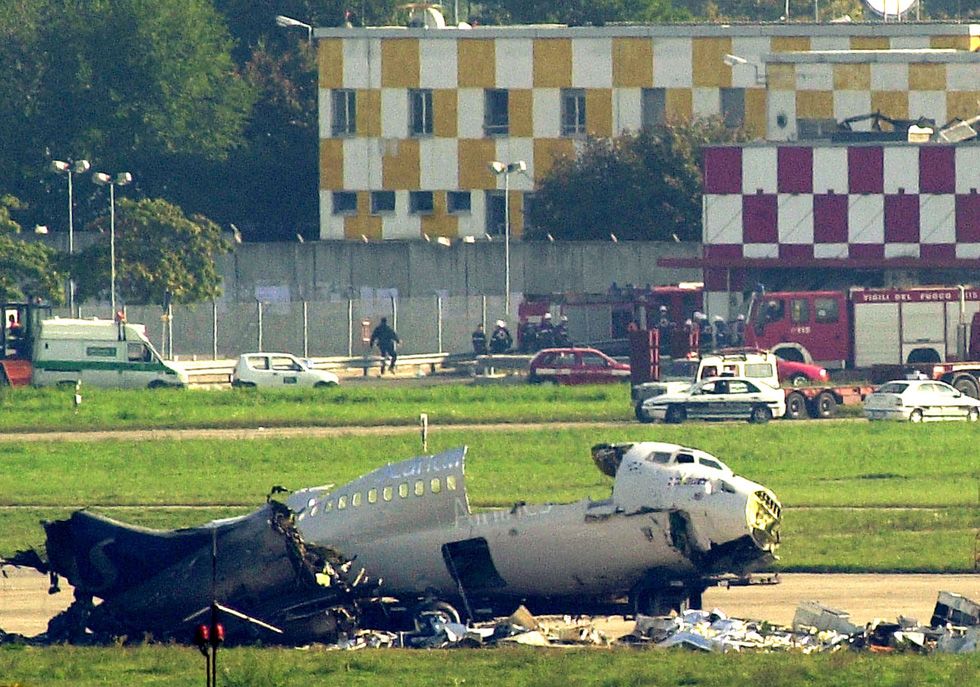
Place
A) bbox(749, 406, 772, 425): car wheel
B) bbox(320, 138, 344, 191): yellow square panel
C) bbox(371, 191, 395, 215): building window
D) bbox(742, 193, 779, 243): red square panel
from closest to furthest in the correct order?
1. bbox(749, 406, 772, 425): car wheel
2. bbox(742, 193, 779, 243): red square panel
3. bbox(320, 138, 344, 191): yellow square panel
4. bbox(371, 191, 395, 215): building window

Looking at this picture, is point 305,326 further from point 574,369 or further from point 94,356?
point 574,369

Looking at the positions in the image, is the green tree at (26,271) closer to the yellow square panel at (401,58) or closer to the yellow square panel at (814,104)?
the yellow square panel at (401,58)

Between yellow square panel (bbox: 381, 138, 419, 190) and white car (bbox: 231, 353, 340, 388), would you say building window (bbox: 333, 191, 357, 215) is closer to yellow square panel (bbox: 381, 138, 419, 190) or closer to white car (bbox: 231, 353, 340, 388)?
yellow square panel (bbox: 381, 138, 419, 190)

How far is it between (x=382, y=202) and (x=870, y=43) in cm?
2140

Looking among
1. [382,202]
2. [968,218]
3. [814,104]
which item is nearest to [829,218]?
[968,218]

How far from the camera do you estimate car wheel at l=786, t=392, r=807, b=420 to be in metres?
52.1

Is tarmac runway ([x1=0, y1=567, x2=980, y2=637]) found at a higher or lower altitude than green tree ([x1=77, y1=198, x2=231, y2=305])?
lower

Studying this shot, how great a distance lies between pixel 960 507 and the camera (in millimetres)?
37469

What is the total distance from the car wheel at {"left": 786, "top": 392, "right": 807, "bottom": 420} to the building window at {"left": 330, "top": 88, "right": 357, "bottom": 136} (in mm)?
40246

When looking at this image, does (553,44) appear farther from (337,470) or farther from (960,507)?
(960,507)

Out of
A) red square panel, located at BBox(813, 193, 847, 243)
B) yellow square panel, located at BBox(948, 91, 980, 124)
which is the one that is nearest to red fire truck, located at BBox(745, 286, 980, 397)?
red square panel, located at BBox(813, 193, 847, 243)

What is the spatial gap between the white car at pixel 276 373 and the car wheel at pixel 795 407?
1536cm

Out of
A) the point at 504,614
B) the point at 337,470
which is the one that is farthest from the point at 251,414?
the point at 504,614

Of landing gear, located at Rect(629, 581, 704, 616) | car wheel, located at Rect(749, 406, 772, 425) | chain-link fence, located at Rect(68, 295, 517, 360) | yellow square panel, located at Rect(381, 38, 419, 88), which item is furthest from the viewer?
yellow square panel, located at Rect(381, 38, 419, 88)
